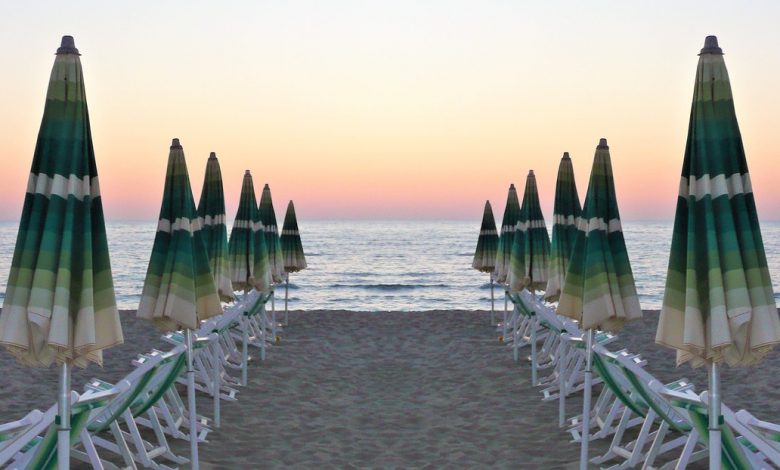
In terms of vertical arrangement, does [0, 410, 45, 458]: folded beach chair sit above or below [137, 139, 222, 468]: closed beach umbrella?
below

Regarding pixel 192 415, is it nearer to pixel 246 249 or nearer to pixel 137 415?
pixel 137 415

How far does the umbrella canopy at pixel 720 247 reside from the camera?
4.38 metres

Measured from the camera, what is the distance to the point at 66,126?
14.7 feet

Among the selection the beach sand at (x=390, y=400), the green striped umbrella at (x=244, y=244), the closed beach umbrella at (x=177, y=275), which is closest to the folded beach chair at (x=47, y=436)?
the closed beach umbrella at (x=177, y=275)

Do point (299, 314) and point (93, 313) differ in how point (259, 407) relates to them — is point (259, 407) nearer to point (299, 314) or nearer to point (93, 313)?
point (93, 313)

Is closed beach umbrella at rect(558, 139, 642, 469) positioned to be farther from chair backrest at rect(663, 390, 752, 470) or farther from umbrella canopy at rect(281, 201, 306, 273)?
umbrella canopy at rect(281, 201, 306, 273)

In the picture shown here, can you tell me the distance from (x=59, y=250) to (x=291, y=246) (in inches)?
→ 477

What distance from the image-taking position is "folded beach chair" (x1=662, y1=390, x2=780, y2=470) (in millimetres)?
5086

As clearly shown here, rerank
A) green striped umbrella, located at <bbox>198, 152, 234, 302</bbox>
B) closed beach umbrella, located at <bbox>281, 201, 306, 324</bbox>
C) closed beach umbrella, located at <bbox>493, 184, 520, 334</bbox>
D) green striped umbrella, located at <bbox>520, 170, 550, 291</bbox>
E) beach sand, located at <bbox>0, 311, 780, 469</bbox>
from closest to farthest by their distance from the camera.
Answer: beach sand, located at <bbox>0, 311, 780, 469</bbox> < green striped umbrella, located at <bbox>198, 152, 234, 302</bbox> < green striped umbrella, located at <bbox>520, 170, 550, 291</bbox> < closed beach umbrella, located at <bbox>493, 184, 520, 334</bbox> < closed beach umbrella, located at <bbox>281, 201, 306, 324</bbox>

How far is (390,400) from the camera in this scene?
9672 mm

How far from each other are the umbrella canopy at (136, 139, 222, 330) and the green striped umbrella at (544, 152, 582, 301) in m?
4.24

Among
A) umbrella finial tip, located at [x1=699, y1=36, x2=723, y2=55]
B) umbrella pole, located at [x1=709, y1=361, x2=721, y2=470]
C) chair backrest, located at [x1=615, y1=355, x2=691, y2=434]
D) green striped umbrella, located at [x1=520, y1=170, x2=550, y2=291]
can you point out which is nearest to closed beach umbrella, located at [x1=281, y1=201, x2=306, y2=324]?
green striped umbrella, located at [x1=520, y1=170, x2=550, y2=291]

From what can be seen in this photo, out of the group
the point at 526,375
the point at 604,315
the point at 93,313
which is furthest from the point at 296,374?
the point at 93,313

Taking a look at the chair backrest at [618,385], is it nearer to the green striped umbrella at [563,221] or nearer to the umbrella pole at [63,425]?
the green striped umbrella at [563,221]
